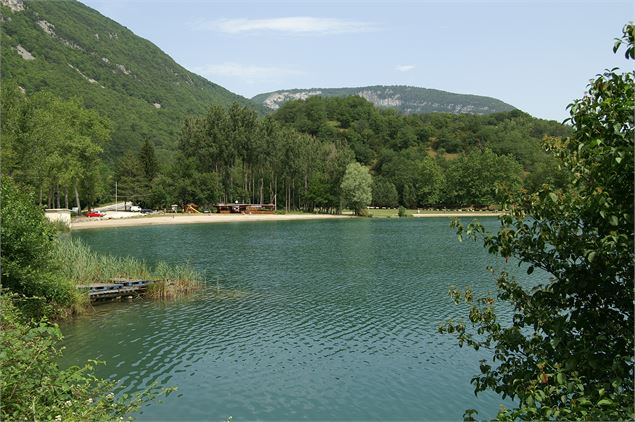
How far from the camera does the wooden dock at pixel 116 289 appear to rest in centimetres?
2773

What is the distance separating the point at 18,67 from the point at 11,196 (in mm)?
172164

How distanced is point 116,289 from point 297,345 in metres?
12.8

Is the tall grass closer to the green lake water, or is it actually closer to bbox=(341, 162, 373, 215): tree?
the green lake water

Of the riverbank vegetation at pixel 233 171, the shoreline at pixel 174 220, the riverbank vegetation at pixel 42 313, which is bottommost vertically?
the shoreline at pixel 174 220

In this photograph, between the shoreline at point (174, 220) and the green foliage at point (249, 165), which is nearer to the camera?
the shoreline at point (174, 220)

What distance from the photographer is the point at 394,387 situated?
54.1ft

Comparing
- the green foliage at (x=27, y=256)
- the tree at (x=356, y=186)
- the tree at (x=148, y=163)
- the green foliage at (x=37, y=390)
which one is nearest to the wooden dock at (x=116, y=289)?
the green foliage at (x=27, y=256)

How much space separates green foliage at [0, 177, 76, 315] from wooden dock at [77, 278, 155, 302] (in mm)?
4381

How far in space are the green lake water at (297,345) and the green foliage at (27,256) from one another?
2.01 meters

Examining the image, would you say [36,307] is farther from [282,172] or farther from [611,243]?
[282,172]

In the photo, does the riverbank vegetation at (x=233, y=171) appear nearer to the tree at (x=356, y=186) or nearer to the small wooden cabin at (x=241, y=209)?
the tree at (x=356, y=186)

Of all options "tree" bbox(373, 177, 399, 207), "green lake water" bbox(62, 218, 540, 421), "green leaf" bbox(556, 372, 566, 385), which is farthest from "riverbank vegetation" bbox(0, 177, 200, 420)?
"tree" bbox(373, 177, 399, 207)

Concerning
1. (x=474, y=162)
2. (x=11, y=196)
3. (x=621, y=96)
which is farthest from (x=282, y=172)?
(x=621, y=96)

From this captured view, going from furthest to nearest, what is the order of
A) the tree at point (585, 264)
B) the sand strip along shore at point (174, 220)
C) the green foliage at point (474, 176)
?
the green foliage at point (474, 176) < the sand strip along shore at point (174, 220) < the tree at point (585, 264)
